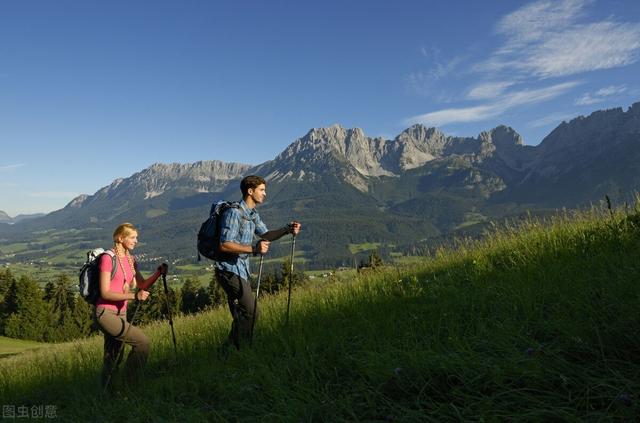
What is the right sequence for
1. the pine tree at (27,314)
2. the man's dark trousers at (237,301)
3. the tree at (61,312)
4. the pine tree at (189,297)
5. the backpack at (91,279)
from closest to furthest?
the backpack at (91,279) → the man's dark trousers at (237,301) → the pine tree at (27,314) → the tree at (61,312) → the pine tree at (189,297)

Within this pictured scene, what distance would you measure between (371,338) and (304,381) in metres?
1.00

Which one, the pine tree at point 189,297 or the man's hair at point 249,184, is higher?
the man's hair at point 249,184

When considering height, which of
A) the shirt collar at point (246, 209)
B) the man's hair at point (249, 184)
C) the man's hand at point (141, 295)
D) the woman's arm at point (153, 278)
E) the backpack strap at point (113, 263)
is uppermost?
the man's hair at point (249, 184)

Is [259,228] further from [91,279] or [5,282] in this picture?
[5,282]

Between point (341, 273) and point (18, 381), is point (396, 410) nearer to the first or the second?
point (341, 273)

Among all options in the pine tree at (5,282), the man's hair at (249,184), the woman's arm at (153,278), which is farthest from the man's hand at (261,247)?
the pine tree at (5,282)

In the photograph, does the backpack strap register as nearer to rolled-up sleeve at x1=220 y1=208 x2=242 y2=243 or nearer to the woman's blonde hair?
the woman's blonde hair

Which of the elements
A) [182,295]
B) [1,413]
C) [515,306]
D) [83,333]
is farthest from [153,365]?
[83,333]

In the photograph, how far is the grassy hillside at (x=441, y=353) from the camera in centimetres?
293

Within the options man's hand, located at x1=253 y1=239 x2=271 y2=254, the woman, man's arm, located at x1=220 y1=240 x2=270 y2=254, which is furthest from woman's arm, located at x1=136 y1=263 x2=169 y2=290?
man's hand, located at x1=253 y1=239 x2=271 y2=254

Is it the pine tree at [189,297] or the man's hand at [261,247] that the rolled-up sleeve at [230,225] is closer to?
the man's hand at [261,247]

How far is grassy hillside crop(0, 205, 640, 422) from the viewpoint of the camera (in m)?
2.93

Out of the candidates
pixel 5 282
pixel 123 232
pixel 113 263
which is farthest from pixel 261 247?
pixel 5 282

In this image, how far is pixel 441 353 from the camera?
12.5 feet
